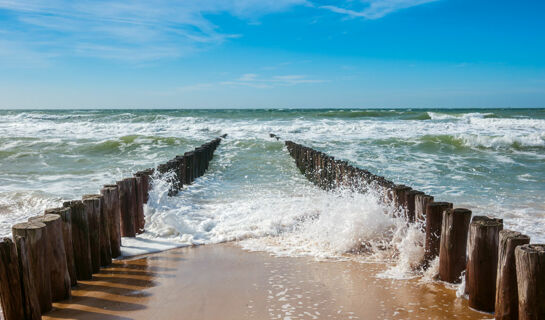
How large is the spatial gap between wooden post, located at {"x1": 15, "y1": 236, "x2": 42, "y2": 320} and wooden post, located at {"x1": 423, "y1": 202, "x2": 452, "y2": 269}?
3408mm

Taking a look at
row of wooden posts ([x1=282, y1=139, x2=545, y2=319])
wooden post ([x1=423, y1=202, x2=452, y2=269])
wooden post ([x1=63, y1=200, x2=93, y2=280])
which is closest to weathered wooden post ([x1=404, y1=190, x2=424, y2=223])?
row of wooden posts ([x1=282, y1=139, x2=545, y2=319])

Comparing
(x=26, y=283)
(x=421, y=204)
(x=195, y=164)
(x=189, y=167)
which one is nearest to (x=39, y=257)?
(x=26, y=283)

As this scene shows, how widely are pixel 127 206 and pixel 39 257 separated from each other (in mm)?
1987

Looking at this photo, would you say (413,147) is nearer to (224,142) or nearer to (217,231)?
(224,142)

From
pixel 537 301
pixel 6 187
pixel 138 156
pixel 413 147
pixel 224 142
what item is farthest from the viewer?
pixel 224 142

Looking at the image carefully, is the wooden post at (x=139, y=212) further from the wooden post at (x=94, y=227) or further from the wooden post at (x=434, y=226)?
the wooden post at (x=434, y=226)

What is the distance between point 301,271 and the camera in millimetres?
4250

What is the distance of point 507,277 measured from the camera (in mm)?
2918

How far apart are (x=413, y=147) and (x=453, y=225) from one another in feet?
52.2

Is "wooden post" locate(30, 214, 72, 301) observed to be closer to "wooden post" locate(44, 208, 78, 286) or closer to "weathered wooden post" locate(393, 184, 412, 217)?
"wooden post" locate(44, 208, 78, 286)

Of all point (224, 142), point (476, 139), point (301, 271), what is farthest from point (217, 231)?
point (476, 139)

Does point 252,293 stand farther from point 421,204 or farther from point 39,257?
point 421,204

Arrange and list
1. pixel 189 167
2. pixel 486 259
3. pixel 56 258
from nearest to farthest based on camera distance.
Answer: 1. pixel 486 259
2. pixel 56 258
3. pixel 189 167

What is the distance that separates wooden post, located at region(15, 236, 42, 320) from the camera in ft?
9.61
